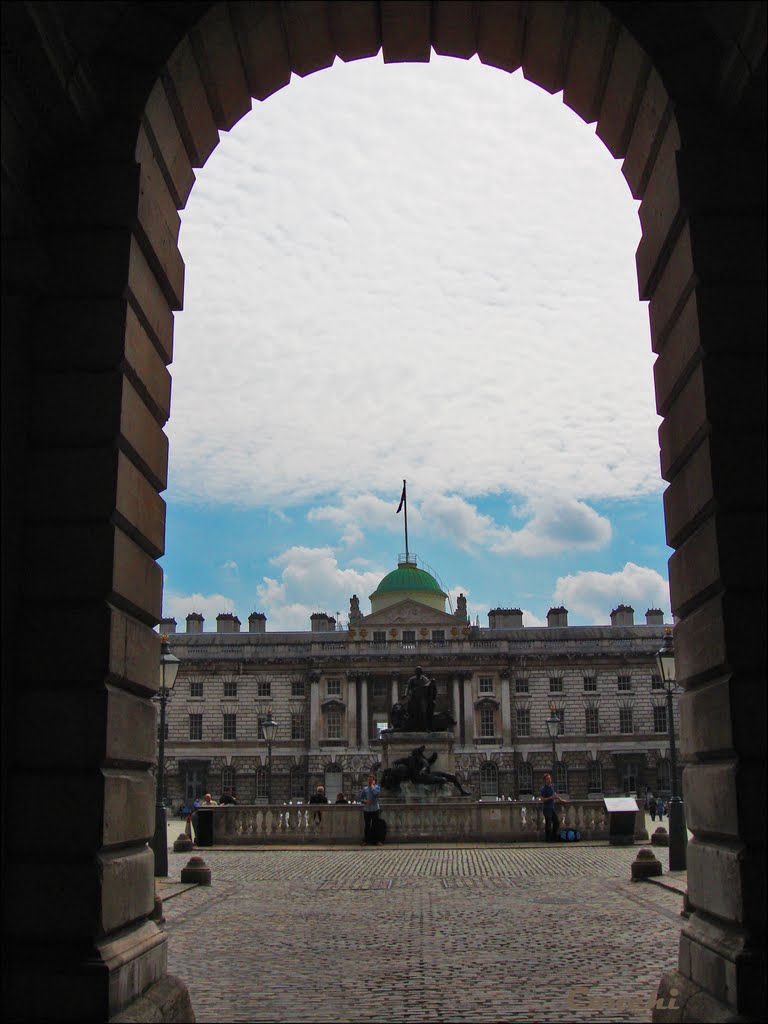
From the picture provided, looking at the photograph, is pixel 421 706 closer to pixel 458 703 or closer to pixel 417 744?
pixel 417 744

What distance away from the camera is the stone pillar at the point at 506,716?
272 feet

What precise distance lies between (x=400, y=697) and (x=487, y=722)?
732 cm

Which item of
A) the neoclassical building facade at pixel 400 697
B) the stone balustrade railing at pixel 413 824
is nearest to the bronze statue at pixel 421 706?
the stone balustrade railing at pixel 413 824

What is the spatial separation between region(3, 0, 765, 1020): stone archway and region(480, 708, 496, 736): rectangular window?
3080 inches

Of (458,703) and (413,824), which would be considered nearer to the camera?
(413,824)

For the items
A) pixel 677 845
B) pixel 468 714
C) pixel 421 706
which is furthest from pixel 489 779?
pixel 677 845

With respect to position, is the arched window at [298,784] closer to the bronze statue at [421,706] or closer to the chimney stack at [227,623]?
the chimney stack at [227,623]

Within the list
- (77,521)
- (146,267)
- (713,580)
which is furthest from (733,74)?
(77,521)

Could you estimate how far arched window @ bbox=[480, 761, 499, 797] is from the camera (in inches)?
3201

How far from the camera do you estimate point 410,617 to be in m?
86.7

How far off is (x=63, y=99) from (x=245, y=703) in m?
80.9

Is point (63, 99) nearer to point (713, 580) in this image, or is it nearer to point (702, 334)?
point (702, 334)

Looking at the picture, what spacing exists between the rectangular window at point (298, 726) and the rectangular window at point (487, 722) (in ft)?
44.8

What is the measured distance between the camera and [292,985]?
8.12 m
